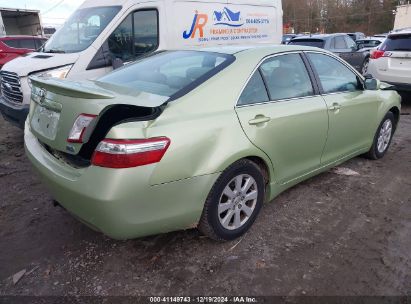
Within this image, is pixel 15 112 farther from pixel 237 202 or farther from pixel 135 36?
pixel 237 202

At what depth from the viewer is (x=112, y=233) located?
2.38m

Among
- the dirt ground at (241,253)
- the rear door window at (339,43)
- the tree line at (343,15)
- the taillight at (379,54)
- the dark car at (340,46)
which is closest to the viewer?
the dirt ground at (241,253)

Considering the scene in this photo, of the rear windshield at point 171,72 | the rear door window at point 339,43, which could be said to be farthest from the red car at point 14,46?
the rear windshield at point 171,72

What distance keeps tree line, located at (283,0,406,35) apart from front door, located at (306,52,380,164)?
50783 millimetres

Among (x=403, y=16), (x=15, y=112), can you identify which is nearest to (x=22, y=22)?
(x=15, y=112)

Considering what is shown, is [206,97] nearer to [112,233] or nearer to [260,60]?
[260,60]

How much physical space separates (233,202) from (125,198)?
95cm

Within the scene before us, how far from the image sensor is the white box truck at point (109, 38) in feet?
17.2

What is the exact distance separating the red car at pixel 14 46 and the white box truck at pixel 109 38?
6.66m

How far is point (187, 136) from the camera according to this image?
7.95 ft

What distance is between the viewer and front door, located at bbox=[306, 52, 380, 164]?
366cm

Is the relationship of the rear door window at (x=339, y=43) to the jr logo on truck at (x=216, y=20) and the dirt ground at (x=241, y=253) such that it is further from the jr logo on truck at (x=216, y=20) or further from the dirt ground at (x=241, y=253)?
the dirt ground at (x=241, y=253)

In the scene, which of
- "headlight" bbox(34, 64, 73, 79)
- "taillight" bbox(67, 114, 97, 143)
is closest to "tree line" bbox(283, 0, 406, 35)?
"headlight" bbox(34, 64, 73, 79)

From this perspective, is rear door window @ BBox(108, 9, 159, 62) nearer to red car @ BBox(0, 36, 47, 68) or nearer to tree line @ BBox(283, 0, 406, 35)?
red car @ BBox(0, 36, 47, 68)
